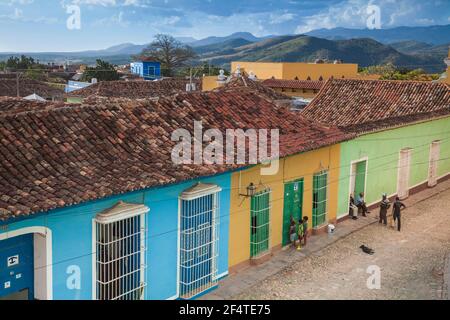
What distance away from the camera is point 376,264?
12.9 meters

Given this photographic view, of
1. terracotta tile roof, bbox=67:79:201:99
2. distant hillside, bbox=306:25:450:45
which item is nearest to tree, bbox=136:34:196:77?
terracotta tile roof, bbox=67:79:201:99

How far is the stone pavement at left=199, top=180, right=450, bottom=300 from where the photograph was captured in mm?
10930

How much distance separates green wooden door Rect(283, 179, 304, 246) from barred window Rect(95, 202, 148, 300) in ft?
16.0

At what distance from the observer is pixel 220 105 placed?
1345 centimetres

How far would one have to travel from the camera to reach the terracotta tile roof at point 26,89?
30.5 meters

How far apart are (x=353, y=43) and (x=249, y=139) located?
100 meters

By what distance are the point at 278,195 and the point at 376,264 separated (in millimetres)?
2650

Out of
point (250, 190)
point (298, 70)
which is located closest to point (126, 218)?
point (250, 190)

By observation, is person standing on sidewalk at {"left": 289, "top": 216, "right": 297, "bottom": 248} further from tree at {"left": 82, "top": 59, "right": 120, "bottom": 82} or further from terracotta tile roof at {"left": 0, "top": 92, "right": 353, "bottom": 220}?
tree at {"left": 82, "top": 59, "right": 120, "bottom": 82}

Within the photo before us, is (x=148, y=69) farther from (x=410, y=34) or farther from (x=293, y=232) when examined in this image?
(x=410, y=34)

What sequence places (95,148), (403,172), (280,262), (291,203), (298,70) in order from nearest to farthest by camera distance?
(95,148)
(280,262)
(291,203)
(403,172)
(298,70)

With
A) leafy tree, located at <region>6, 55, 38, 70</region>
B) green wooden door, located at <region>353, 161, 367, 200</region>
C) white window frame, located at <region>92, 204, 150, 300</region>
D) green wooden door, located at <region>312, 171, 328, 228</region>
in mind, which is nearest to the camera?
white window frame, located at <region>92, 204, 150, 300</region>

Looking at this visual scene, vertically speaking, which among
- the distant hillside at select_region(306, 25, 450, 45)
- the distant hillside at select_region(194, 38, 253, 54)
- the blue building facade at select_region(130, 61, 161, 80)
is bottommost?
the blue building facade at select_region(130, 61, 161, 80)
